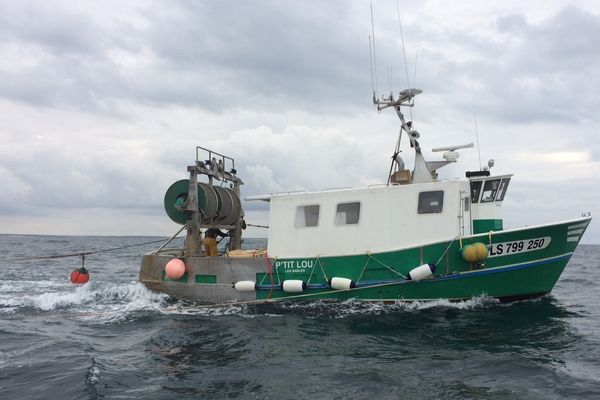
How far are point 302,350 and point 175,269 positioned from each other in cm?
625

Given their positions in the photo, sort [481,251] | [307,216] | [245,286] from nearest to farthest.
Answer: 1. [481,251]
2. [245,286]
3. [307,216]

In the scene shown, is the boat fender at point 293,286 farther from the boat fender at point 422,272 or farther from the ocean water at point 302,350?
the boat fender at point 422,272

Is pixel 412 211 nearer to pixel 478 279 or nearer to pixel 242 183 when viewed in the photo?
pixel 478 279

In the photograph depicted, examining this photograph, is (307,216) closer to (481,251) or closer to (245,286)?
(245,286)

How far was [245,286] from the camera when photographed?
13.6 metres

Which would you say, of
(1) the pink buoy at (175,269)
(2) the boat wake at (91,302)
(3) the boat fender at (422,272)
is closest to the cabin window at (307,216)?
(3) the boat fender at (422,272)

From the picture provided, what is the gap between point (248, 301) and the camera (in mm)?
13797

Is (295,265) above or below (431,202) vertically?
below

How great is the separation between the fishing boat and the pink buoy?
0.03 meters

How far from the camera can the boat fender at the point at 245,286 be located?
536 inches

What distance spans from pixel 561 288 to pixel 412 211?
10.6m

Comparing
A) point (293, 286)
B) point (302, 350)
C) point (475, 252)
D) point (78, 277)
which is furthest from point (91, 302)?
point (475, 252)

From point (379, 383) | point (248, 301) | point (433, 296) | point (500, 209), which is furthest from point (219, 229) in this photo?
point (379, 383)

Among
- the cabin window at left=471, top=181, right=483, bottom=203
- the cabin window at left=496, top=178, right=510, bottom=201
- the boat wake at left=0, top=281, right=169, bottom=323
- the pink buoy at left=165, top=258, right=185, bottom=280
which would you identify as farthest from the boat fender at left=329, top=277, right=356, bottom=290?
the boat wake at left=0, top=281, right=169, bottom=323
